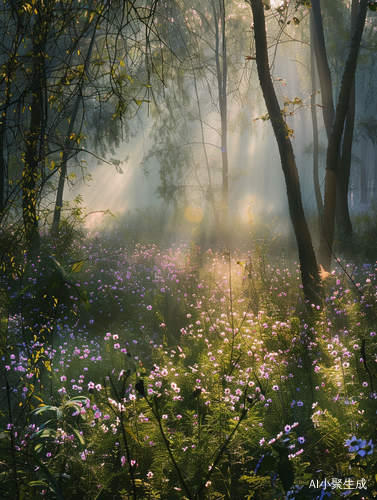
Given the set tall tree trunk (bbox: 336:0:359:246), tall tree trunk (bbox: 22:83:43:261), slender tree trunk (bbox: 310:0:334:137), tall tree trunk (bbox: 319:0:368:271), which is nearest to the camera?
tall tree trunk (bbox: 22:83:43:261)

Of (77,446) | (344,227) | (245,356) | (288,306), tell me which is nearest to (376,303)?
(288,306)

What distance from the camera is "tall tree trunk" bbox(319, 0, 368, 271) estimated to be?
4504 mm

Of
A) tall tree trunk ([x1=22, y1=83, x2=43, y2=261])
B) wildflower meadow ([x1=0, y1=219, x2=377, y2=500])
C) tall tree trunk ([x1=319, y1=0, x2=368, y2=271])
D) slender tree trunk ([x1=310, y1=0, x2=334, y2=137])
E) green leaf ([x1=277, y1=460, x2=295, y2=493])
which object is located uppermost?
slender tree trunk ([x1=310, y1=0, x2=334, y2=137])

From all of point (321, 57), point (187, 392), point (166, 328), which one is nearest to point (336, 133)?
point (321, 57)

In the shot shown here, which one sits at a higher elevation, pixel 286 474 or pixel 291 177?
pixel 291 177

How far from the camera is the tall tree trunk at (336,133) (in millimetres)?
4504

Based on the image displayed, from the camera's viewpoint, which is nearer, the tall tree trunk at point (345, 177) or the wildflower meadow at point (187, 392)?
the wildflower meadow at point (187, 392)

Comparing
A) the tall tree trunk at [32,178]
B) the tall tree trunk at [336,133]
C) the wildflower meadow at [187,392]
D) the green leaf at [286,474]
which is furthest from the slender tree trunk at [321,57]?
the green leaf at [286,474]

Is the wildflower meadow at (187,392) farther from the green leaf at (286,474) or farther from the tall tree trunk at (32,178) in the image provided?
the tall tree trunk at (32,178)

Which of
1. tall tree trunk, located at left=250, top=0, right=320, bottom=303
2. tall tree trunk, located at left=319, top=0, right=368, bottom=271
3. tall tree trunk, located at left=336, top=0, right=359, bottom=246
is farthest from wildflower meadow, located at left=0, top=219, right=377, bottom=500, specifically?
tall tree trunk, located at left=336, top=0, right=359, bottom=246

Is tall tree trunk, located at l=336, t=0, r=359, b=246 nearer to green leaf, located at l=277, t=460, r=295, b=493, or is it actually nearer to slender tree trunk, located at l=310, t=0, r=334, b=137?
slender tree trunk, located at l=310, t=0, r=334, b=137

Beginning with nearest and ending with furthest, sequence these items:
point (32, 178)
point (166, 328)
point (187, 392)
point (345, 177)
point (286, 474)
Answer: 1. point (286, 474)
2. point (32, 178)
3. point (187, 392)
4. point (166, 328)
5. point (345, 177)

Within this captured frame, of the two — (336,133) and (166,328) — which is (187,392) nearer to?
(166,328)

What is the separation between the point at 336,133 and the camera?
468 cm
